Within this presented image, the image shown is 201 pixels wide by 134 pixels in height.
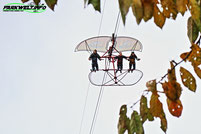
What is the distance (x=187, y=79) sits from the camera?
77 cm

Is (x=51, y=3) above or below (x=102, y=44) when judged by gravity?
below

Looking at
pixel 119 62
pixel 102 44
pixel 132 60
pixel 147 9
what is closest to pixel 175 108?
pixel 147 9

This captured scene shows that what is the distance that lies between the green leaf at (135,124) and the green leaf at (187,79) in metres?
0.15

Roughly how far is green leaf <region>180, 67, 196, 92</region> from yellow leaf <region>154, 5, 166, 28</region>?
162 mm

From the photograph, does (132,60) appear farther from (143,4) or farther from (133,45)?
(143,4)

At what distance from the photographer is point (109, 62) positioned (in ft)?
15.4

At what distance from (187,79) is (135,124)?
181 millimetres

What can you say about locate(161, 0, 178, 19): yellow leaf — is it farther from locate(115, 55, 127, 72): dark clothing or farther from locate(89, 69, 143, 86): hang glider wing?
locate(89, 69, 143, 86): hang glider wing

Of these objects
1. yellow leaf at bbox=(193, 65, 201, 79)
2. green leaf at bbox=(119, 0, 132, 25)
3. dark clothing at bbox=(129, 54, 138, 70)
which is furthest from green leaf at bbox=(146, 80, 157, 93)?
dark clothing at bbox=(129, 54, 138, 70)

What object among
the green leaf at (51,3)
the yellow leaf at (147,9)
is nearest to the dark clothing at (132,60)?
the green leaf at (51,3)

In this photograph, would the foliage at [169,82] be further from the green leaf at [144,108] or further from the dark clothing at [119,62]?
the dark clothing at [119,62]

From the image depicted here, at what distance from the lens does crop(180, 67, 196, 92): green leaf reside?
77cm

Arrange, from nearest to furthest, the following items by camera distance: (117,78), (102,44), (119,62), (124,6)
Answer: (124,6) < (119,62) < (117,78) < (102,44)

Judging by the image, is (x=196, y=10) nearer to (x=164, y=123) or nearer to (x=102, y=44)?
(x=164, y=123)
